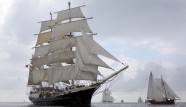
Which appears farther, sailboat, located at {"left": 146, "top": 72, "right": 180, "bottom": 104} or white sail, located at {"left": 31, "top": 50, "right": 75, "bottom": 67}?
sailboat, located at {"left": 146, "top": 72, "right": 180, "bottom": 104}

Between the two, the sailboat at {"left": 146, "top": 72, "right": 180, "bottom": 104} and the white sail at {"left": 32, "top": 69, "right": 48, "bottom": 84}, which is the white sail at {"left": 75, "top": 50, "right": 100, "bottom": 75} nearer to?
the white sail at {"left": 32, "top": 69, "right": 48, "bottom": 84}

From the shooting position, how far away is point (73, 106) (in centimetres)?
7500

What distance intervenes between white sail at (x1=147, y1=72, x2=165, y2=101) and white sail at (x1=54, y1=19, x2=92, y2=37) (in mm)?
44370

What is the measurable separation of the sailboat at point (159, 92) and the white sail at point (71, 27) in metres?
44.8

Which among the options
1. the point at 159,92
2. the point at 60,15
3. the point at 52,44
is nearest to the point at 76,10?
the point at 60,15

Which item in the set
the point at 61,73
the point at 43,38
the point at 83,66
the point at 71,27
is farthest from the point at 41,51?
the point at 83,66

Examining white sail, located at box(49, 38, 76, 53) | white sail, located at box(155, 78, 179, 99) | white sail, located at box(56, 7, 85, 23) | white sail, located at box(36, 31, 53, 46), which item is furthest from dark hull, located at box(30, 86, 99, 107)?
white sail, located at box(155, 78, 179, 99)

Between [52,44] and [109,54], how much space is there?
86.0 feet

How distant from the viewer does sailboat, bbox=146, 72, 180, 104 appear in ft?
408

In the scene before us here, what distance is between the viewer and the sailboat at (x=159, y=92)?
124438 millimetres

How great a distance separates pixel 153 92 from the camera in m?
125

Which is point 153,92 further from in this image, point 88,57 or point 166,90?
point 88,57

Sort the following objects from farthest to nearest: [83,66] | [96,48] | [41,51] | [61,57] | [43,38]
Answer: [43,38] → [41,51] → [61,57] → [83,66] → [96,48]

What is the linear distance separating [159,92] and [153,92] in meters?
2.12
